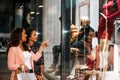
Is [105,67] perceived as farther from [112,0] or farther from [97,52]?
[112,0]

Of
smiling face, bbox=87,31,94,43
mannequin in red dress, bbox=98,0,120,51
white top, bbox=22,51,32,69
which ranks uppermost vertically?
mannequin in red dress, bbox=98,0,120,51

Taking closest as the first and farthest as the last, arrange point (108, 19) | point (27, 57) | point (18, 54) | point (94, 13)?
1. point (108, 19)
2. point (94, 13)
3. point (18, 54)
4. point (27, 57)

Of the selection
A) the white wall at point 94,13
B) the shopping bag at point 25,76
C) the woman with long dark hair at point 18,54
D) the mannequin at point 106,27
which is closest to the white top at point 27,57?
the woman with long dark hair at point 18,54

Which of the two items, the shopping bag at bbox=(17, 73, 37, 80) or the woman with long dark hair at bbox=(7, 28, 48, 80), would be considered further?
the woman with long dark hair at bbox=(7, 28, 48, 80)

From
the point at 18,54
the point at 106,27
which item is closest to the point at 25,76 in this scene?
the point at 18,54

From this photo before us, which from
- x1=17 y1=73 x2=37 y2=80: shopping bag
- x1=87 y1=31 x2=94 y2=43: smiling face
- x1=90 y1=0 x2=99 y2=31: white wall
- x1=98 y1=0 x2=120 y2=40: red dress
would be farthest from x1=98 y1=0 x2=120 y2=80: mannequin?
x1=17 y1=73 x2=37 y2=80: shopping bag

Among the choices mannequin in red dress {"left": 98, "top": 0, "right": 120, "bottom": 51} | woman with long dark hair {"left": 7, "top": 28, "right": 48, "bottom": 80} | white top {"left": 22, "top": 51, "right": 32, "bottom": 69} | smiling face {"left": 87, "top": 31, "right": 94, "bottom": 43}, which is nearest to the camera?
mannequin in red dress {"left": 98, "top": 0, "right": 120, "bottom": 51}

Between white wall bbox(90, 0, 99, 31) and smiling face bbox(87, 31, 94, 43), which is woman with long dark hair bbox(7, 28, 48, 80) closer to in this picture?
smiling face bbox(87, 31, 94, 43)

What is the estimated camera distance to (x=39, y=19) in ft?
35.1

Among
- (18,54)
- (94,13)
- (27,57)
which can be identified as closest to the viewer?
(94,13)

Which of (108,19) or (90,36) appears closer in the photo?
(108,19)

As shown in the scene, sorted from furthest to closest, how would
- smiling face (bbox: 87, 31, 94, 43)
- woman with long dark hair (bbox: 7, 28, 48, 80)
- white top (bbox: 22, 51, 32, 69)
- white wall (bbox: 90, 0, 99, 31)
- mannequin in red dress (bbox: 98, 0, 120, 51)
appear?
white top (bbox: 22, 51, 32, 69), woman with long dark hair (bbox: 7, 28, 48, 80), smiling face (bbox: 87, 31, 94, 43), white wall (bbox: 90, 0, 99, 31), mannequin in red dress (bbox: 98, 0, 120, 51)

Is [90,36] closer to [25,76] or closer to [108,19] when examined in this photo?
[108,19]

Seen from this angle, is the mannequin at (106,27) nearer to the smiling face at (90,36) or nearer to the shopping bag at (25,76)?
the smiling face at (90,36)
